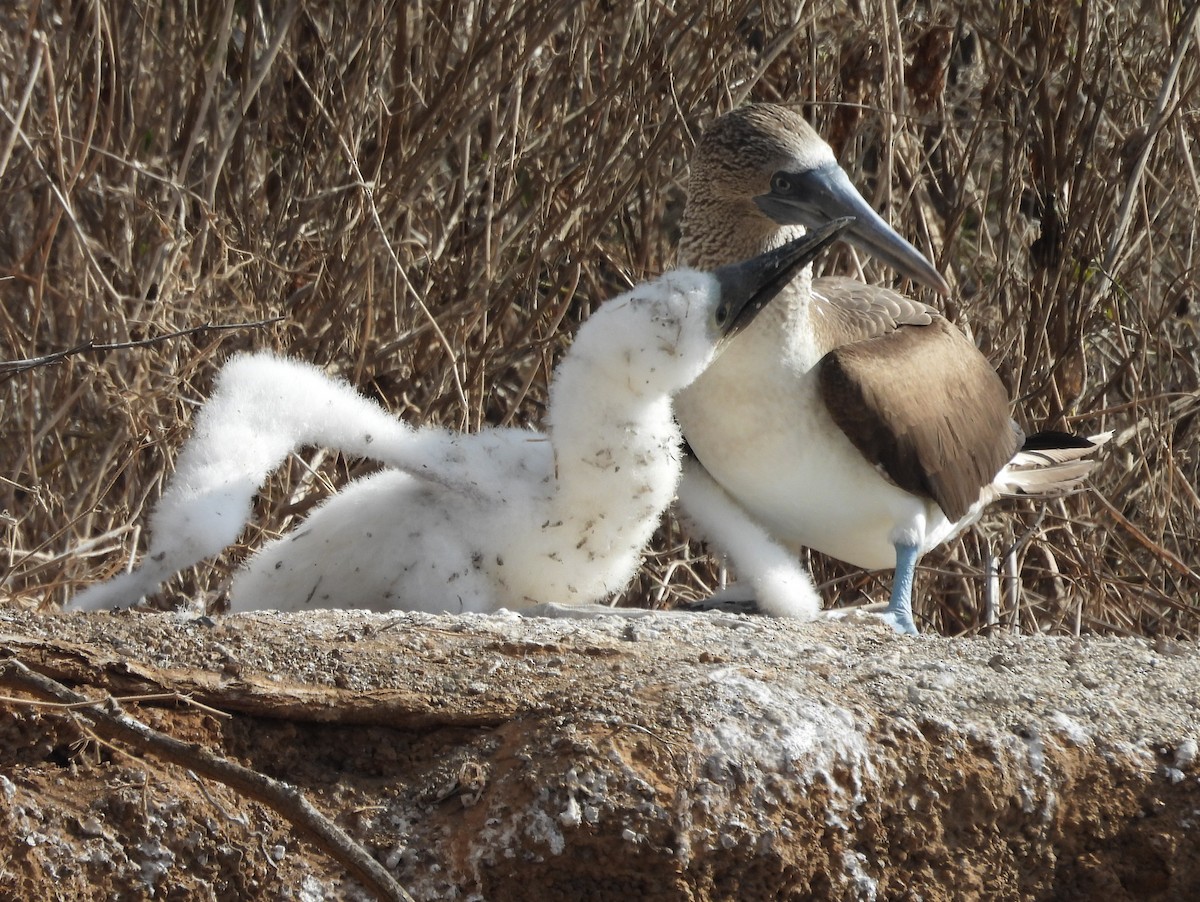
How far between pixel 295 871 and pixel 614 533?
1.49 metres

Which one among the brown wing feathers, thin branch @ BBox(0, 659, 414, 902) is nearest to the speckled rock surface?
thin branch @ BBox(0, 659, 414, 902)

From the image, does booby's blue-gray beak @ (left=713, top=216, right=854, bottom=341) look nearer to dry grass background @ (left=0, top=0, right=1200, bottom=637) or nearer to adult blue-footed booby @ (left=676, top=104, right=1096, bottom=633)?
adult blue-footed booby @ (left=676, top=104, right=1096, bottom=633)

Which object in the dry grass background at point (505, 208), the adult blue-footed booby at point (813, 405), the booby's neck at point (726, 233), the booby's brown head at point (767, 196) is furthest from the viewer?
the dry grass background at point (505, 208)

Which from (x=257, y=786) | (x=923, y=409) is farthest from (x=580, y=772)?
(x=923, y=409)

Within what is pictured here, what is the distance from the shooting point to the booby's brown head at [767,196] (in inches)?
177

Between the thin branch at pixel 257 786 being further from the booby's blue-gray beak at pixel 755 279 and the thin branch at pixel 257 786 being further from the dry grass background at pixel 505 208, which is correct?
the dry grass background at pixel 505 208

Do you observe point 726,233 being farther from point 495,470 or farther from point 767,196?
point 495,470

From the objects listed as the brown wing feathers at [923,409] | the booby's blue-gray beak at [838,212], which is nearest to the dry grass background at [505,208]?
the brown wing feathers at [923,409]

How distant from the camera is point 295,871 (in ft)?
8.91

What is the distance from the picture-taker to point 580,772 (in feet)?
9.25

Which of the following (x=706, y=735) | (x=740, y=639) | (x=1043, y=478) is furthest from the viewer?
(x=1043, y=478)

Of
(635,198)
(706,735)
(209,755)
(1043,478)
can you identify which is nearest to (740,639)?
(706,735)

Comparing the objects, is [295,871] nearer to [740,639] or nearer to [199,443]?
[740,639]

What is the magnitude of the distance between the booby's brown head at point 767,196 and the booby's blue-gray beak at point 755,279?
403 mm
